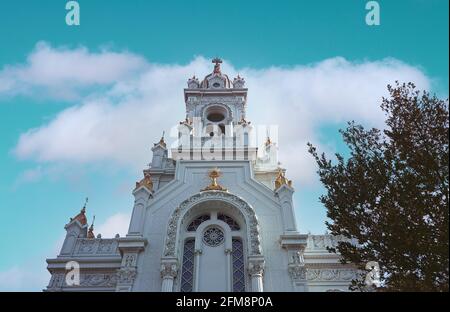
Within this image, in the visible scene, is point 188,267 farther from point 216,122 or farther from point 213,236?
point 216,122

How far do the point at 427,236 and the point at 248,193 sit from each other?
12.6 meters

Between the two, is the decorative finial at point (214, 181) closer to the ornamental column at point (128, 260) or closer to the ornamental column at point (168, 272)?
the ornamental column at point (128, 260)

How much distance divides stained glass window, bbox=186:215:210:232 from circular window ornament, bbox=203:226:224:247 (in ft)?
2.31

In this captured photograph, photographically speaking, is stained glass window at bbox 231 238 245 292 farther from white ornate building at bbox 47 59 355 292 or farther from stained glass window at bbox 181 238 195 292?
stained glass window at bbox 181 238 195 292

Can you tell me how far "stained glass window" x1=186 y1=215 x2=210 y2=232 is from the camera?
2067 cm

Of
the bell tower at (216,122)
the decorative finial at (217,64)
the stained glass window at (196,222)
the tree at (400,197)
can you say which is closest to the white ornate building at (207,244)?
the stained glass window at (196,222)

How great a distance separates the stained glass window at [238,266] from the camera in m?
18.3

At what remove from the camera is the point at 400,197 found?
11.0 metres

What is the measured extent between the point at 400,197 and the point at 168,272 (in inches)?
446

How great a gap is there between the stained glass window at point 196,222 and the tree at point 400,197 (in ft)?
31.4

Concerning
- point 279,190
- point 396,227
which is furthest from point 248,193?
point 396,227
